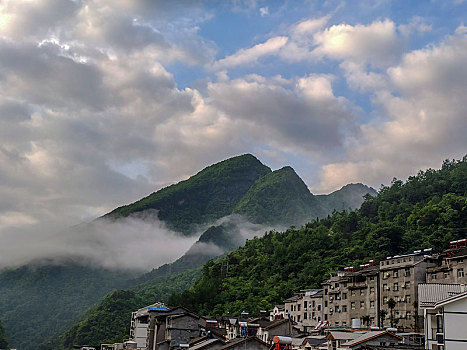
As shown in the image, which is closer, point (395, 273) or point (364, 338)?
point (364, 338)

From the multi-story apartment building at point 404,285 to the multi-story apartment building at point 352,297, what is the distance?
242cm

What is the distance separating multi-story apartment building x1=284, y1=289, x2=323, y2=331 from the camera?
3565 inches

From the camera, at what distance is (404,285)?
244 ft

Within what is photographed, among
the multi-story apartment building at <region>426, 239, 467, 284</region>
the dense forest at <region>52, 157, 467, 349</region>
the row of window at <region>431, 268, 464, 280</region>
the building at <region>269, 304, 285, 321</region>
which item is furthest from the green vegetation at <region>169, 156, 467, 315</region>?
the row of window at <region>431, 268, 464, 280</region>

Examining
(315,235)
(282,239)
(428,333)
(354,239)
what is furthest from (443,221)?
(428,333)

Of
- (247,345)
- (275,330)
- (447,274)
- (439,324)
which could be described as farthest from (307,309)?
(439,324)

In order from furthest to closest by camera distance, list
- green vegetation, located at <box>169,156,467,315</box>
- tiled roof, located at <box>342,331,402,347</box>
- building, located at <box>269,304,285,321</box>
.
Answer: green vegetation, located at <box>169,156,467,315</box>, building, located at <box>269,304,285,321</box>, tiled roof, located at <box>342,331,402,347</box>

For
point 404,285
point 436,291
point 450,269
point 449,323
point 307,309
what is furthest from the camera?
point 307,309

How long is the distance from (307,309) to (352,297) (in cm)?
1158

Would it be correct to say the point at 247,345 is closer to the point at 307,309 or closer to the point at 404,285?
the point at 404,285

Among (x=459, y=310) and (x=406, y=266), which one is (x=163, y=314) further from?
(x=459, y=310)

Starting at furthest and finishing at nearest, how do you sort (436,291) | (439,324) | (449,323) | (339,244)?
(339,244)
(436,291)
(439,324)
(449,323)

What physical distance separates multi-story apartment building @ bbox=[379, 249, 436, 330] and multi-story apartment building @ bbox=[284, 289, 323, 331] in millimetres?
15099

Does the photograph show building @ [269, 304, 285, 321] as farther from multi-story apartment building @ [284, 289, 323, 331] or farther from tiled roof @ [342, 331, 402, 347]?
tiled roof @ [342, 331, 402, 347]
